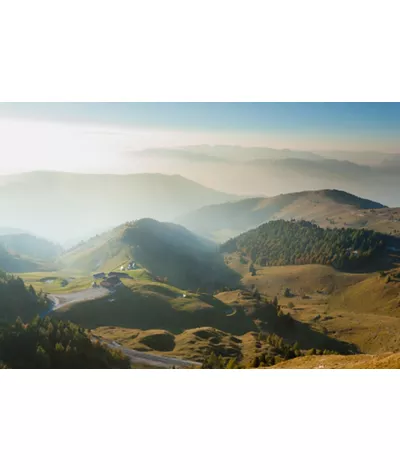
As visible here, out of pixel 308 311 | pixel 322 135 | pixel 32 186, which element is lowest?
pixel 308 311

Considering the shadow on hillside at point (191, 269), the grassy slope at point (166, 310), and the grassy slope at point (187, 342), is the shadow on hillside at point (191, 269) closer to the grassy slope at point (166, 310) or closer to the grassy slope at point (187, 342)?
the grassy slope at point (166, 310)

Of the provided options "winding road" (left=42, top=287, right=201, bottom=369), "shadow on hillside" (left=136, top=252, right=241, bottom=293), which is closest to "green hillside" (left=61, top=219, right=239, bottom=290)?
"shadow on hillside" (left=136, top=252, right=241, bottom=293)

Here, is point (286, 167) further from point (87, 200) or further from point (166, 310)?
point (87, 200)

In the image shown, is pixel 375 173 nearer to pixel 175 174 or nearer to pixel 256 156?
pixel 256 156

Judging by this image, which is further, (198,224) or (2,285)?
(198,224)
